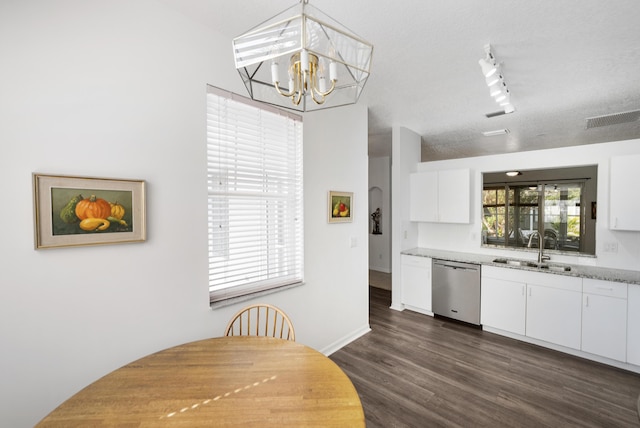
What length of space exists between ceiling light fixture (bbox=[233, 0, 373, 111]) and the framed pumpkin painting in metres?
0.99

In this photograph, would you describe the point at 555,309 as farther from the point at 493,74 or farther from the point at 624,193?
the point at 493,74

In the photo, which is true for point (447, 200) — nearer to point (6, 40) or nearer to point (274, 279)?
point (274, 279)

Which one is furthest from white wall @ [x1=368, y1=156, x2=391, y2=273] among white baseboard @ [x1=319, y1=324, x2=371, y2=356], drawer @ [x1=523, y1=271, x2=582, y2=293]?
drawer @ [x1=523, y1=271, x2=582, y2=293]

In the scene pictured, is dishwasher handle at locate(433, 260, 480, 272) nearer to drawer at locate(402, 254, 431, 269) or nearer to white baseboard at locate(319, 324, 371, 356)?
drawer at locate(402, 254, 431, 269)

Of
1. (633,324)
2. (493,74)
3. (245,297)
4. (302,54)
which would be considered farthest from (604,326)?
(302,54)

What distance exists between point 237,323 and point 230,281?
13.2 inches

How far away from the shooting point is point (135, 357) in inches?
62.6

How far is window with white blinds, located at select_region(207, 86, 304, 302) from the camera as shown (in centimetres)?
197

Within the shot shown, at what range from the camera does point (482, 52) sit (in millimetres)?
2090


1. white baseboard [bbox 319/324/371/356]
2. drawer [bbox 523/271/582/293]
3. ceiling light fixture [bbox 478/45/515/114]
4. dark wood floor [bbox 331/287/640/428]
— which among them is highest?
ceiling light fixture [bbox 478/45/515/114]

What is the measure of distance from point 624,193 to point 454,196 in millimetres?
1654

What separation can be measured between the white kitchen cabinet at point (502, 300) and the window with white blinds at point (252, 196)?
8.05 ft

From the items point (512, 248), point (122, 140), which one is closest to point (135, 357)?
point (122, 140)

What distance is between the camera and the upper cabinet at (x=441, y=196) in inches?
151
